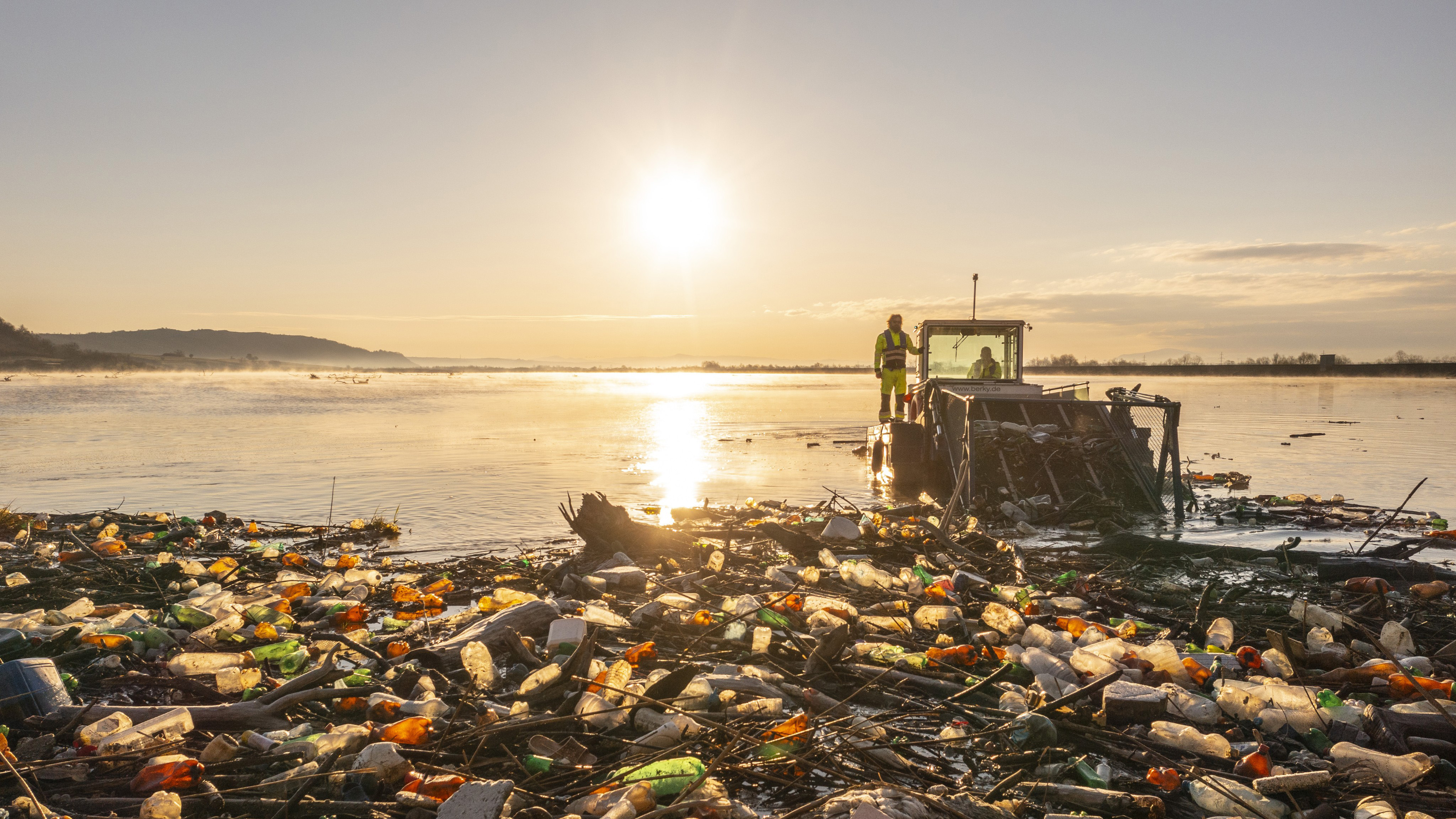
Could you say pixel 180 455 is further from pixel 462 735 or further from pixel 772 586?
pixel 462 735

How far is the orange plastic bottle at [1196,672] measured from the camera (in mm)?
3869

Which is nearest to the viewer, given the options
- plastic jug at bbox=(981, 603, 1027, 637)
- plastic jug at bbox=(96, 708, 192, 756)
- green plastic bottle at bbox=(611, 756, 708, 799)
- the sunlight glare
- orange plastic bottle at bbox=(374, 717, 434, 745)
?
green plastic bottle at bbox=(611, 756, 708, 799)

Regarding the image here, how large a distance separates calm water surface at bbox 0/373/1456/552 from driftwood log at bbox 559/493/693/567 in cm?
128

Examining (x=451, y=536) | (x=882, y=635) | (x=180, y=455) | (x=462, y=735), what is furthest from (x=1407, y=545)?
(x=180, y=455)

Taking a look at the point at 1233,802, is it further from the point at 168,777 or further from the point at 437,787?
the point at 168,777

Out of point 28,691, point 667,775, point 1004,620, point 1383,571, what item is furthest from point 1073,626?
point 28,691

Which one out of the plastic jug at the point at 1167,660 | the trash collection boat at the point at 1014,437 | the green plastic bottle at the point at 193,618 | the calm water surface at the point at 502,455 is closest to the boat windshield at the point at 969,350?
the trash collection boat at the point at 1014,437

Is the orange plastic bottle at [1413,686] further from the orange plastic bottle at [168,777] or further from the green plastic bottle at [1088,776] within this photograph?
the orange plastic bottle at [168,777]

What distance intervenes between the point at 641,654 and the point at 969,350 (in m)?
10.2

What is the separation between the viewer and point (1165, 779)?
115 inches

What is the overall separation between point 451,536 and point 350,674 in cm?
466

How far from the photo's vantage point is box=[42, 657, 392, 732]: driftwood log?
11.0 feet

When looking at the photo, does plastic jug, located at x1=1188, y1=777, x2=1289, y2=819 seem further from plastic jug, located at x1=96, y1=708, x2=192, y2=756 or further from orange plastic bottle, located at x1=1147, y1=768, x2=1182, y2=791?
plastic jug, located at x1=96, y1=708, x2=192, y2=756

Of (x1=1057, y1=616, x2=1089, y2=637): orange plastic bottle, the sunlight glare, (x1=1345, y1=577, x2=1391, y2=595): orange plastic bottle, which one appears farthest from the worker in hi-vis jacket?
(x1=1057, y1=616, x2=1089, y2=637): orange plastic bottle
